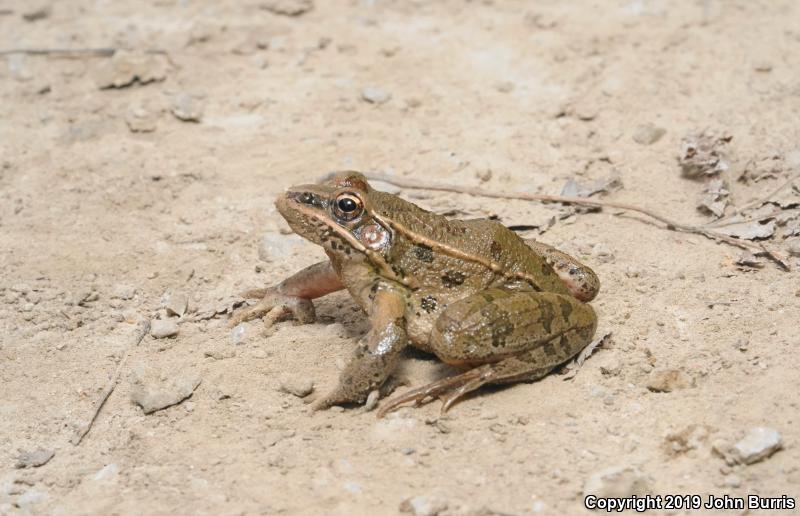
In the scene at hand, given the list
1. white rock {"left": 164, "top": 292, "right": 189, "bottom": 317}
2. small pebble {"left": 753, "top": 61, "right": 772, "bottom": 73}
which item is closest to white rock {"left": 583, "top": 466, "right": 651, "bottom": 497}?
white rock {"left": 164, "top": 292, "right": 189, "bottom": 317}

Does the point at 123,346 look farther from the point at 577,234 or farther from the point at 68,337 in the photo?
the point at 577,234

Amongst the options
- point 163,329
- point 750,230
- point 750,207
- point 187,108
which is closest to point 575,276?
point 750,230

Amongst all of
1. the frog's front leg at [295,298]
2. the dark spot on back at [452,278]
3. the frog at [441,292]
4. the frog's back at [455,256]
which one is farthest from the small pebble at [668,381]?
the frog's front leg at [295,298]

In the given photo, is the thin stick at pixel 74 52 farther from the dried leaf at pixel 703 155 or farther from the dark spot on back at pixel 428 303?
the dried leaf at pixel 703 155

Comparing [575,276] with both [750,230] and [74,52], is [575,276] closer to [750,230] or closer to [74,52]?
[750,230]

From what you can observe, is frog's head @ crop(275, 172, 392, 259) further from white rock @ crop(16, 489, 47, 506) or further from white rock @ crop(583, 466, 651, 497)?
white rock @ crop(16, 489, 47, 506)
